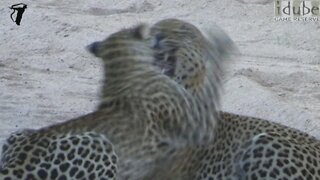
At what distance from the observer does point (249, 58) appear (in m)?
9.48

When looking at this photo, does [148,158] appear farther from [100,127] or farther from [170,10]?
[170,10]

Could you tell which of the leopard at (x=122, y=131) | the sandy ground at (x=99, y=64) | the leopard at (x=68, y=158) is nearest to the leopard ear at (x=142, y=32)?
the leopard at (x=122, y=131)

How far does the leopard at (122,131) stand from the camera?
4980mm

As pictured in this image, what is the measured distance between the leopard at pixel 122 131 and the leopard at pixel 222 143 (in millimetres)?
119

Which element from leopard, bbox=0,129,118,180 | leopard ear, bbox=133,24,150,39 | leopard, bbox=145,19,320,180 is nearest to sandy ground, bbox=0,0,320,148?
leopard, bbox=145,19,320,180

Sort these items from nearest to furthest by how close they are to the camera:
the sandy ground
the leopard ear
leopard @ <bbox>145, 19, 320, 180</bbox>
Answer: the leopard ear
leopard @ <bbox>145, 19, 320, 180</bbox>
the sandy ground

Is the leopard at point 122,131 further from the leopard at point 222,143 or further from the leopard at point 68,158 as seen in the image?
the leopard at point 222,143

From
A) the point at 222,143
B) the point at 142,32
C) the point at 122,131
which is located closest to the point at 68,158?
the point at 122,131

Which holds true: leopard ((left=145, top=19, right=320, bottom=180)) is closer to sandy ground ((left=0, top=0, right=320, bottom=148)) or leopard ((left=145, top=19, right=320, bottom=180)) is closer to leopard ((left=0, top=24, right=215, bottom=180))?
leopard ((left=0, top=24, right=215, bottom=180))

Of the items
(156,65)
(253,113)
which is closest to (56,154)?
(156,65)

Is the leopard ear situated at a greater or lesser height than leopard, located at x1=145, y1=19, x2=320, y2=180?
greater

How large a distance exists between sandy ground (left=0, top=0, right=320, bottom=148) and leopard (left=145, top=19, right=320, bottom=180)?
1420 mm

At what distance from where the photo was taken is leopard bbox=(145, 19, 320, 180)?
17.6 feet

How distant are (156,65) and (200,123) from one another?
0.33 m
